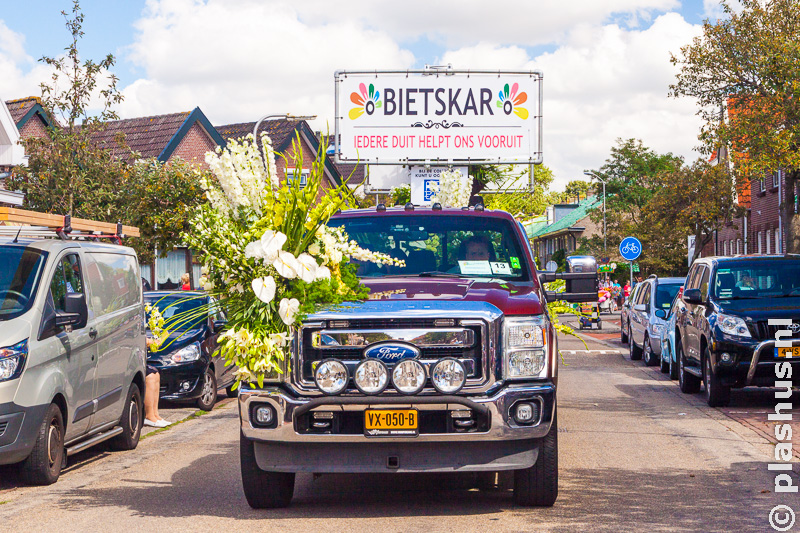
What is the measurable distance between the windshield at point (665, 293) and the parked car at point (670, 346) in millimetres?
1392

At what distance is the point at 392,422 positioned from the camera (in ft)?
21.3

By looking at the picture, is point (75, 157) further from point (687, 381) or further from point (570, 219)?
point (570, 219)

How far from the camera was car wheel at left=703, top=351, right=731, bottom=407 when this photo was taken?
13453mm

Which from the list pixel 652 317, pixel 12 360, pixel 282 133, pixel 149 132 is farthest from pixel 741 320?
pixel 282 133

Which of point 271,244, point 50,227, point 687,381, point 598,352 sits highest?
point 50,227

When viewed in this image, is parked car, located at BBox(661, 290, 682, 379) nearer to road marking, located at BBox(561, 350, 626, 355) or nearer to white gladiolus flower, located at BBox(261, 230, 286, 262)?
road marking, located at BBox(561, 350, 626, 355)

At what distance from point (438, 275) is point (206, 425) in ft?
19.2

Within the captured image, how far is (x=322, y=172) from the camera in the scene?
6.86 m

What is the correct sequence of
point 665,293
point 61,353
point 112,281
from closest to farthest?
point 61,353
point 112,281
point 665,293

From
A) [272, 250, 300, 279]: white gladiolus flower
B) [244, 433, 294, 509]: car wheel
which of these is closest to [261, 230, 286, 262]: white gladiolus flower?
[272, 250, 300, 279]: white gladiolus flower

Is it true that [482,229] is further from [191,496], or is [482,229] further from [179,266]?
[179,266]

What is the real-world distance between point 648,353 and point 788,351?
27.1 ft

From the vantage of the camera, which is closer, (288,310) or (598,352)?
(288,310)

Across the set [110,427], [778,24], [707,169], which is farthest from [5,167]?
[707,169]
